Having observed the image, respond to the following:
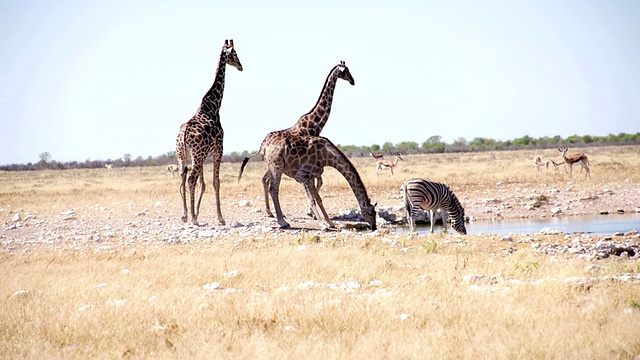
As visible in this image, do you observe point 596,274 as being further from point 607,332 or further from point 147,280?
point 147,280

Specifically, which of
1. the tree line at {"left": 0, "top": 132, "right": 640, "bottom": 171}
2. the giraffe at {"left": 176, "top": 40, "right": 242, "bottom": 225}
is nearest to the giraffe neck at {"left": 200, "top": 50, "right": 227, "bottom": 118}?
the giraffe at {"left": 176, "top": 40, "right": 242, "bottom": 225}

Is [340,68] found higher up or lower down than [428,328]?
higher up

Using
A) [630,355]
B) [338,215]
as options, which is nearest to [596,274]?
[630,355]

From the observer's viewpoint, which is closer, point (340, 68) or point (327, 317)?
point (327, 317)

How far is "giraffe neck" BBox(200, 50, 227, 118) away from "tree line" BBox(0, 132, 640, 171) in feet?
185

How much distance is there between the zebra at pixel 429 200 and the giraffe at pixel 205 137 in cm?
415

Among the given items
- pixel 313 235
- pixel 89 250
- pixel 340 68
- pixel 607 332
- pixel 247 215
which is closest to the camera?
pixel 607 332

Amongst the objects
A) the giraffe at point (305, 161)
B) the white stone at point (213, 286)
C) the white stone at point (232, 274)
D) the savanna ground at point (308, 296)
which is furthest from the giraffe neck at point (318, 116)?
the white stone at point (213, 286)

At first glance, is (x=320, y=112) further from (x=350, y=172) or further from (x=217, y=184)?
(x=217, y=184)

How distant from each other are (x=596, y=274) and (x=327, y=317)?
3.59 metres

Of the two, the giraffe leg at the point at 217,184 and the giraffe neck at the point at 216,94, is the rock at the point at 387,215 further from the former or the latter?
the giraffe neck at the point at 216,94

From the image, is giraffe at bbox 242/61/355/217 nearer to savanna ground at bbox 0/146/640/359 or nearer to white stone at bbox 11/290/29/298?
savanna ground at bbox 0/146/640/359

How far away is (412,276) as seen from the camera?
27.8 feet

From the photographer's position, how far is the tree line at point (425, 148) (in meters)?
72.9
